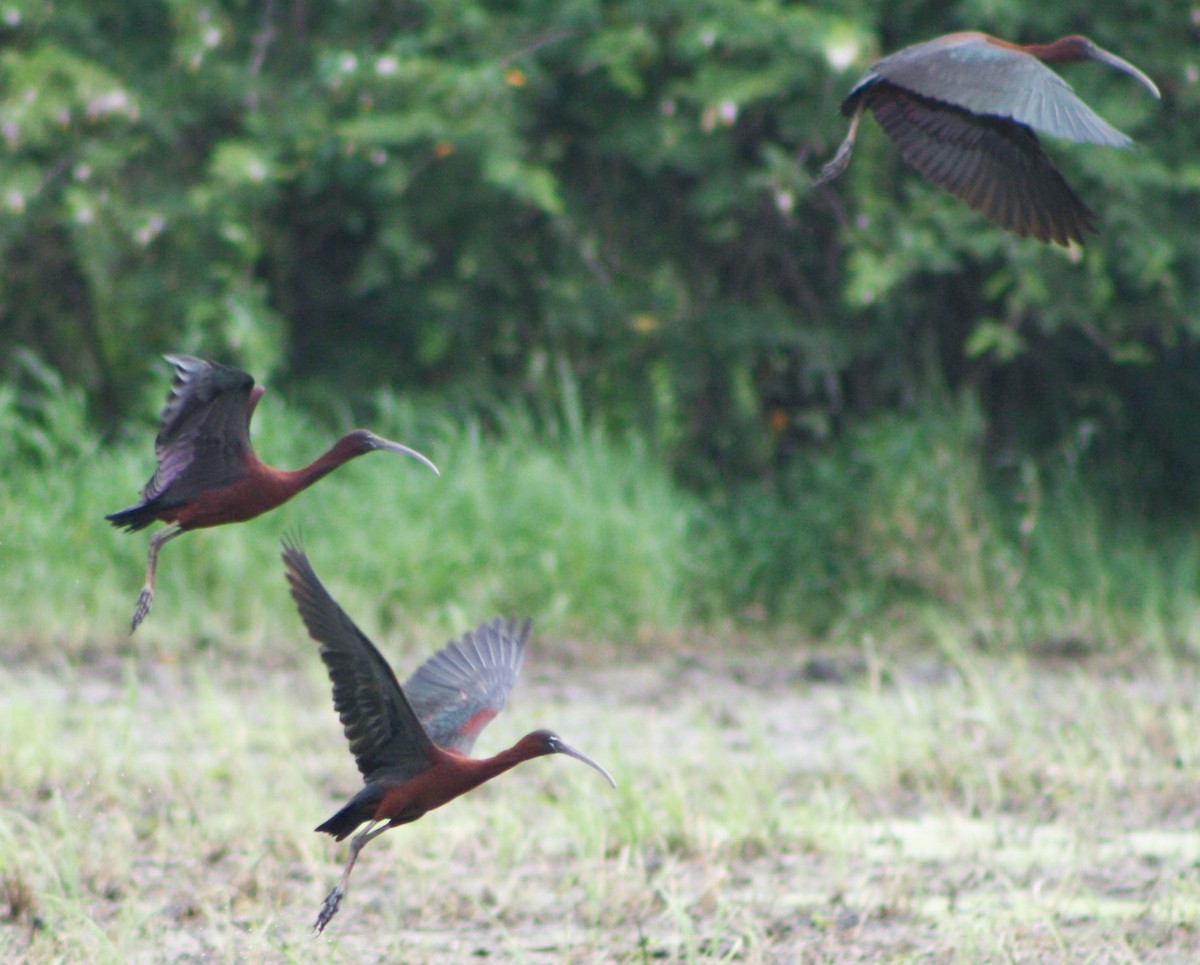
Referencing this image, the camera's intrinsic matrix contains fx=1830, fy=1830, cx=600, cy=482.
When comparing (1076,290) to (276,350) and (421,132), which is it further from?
(276,350)

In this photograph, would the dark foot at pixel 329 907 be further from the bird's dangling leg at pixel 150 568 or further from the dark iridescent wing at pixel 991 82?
the dark iridescent wing at pixel 991 82

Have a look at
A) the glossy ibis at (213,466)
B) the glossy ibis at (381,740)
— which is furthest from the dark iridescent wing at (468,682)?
the glossy ibis at (213,466)

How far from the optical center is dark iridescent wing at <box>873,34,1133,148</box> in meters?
2.88

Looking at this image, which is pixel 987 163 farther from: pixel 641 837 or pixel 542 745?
pixel 641 837

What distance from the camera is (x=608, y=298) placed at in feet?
Result: 30.0

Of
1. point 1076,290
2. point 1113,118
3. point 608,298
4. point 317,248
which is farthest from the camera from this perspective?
point 317,248

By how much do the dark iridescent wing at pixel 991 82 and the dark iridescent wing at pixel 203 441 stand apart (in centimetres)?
119

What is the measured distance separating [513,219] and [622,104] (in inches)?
31.7

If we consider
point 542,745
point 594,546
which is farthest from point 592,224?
point 542,745

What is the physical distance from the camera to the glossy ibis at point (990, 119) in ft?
9.70

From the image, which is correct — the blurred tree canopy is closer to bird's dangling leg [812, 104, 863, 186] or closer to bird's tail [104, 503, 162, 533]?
bird's dangling leg [812, 104, 863, 186]

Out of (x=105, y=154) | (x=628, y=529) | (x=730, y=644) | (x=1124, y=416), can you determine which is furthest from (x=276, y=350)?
(x=1124, y=416)

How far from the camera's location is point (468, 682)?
134 inches

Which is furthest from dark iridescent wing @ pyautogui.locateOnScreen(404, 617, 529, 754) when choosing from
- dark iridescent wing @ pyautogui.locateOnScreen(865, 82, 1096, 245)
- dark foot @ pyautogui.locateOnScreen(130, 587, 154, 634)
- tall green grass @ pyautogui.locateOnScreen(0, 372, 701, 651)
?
tall green grass @ pyautogui.locateOnScreen(0, 372, 701, 651)
